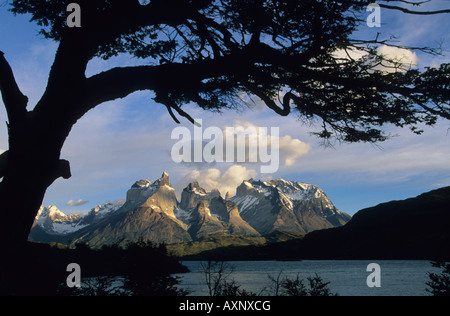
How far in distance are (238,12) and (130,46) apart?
3.71 meters

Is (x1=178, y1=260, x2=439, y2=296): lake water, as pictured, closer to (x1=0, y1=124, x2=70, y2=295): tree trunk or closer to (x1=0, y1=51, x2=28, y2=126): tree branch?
(x1=0, y1=124, x2=70, y2=295): tree trunk

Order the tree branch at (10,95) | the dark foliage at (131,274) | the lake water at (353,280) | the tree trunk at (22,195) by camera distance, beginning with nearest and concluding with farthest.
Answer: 1. the tree trunk at (22,195)
2. the tree branch at (10,95)
3. the dark foliage at (131,274)
4. the lake water at (353,280)

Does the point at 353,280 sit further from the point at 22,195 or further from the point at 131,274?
the point at 22,195

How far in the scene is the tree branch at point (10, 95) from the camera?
5.62 m

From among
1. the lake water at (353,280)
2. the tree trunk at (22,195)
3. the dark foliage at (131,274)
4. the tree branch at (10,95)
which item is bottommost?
the lake water at (353,280)

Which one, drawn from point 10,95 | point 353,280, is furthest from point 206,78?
point 353,280

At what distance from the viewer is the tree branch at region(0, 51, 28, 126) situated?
5.62 meters

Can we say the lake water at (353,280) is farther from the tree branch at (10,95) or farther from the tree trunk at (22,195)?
the tree branch at (10,95)

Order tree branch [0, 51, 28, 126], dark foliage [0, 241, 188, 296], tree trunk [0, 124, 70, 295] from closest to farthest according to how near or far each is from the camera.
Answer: tree trunk [0, 124, 70, 295]
tree branch [0, 51, 28, 126]
dark foliage [0, 241, 188, 296]

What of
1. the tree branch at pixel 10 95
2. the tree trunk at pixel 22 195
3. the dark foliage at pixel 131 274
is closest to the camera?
the tree trunk at pixel 22 195

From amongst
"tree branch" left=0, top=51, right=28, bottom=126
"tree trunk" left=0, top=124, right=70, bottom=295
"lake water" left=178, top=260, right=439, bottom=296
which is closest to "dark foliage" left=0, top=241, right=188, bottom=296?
"tree trunk" left=0, top=124, right=70, bottom=295

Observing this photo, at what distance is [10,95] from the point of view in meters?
5.68

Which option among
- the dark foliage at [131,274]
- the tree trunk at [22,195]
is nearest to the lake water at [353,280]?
the dark foliage at [131,274]

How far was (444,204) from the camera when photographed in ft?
473
